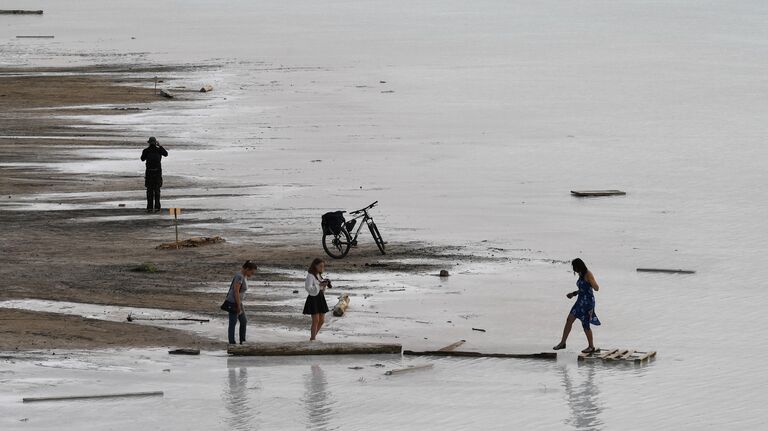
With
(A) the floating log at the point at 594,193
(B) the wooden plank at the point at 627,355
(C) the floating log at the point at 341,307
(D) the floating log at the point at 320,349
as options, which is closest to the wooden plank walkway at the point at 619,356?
(B) the wooden plank at the point at 627,355

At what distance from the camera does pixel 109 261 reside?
31.6m

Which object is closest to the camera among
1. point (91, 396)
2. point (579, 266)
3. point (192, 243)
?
point (91, 396)

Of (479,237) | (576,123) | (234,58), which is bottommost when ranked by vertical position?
(479,237)

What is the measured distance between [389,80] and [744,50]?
115 feet

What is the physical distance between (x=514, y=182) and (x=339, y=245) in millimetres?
13203

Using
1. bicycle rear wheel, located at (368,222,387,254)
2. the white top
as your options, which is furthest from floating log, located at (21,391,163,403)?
bicycle rear wheel, located at (368,222,387,254)

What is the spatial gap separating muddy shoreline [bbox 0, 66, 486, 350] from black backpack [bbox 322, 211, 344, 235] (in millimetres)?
710

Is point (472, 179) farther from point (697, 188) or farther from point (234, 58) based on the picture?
point (234, 58)

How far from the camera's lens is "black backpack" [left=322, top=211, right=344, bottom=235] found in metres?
31.9

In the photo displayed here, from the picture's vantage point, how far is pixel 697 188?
4441 cm

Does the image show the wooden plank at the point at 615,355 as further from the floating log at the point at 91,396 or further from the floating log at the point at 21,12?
the floating log at the point at 21,12

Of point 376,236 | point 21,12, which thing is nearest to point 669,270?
point 376,236

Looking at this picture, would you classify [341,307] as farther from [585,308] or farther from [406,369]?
[585,308]

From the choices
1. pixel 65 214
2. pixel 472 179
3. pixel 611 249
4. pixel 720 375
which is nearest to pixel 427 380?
pixel 720 375
